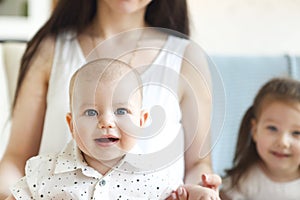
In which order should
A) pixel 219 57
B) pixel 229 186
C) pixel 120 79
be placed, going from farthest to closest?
pixel 219 57 → pixel 229 186 → pixel 120 79

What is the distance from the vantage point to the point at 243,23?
233 cm

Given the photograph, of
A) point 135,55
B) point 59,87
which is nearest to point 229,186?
point 59,87

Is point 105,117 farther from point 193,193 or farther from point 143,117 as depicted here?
point 193,193

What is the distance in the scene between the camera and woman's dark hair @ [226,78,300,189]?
46.9 inches

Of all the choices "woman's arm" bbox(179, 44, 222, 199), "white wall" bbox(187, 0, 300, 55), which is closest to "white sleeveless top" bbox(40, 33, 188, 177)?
"woman's arm" bbox(179, 44, 222, 199)

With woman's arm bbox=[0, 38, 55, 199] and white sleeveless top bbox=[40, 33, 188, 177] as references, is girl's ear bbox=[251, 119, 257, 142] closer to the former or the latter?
white sleeveless top bbox=[40, 33, 188, 177]

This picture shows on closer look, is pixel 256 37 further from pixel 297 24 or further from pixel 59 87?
pixel 59 87

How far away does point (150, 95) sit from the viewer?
84 centimetres

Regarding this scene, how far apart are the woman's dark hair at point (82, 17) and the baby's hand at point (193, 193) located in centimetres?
47

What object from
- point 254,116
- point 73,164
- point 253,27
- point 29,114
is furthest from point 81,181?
point 253,27

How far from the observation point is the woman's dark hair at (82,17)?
117cm

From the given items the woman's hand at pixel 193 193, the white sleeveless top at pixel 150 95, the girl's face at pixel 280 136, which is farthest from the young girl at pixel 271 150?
the woman's hand at pixel 193 193

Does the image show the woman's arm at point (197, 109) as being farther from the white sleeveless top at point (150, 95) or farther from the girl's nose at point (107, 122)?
the girl's nose at point (107, 122)

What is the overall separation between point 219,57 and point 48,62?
1.79 ft
